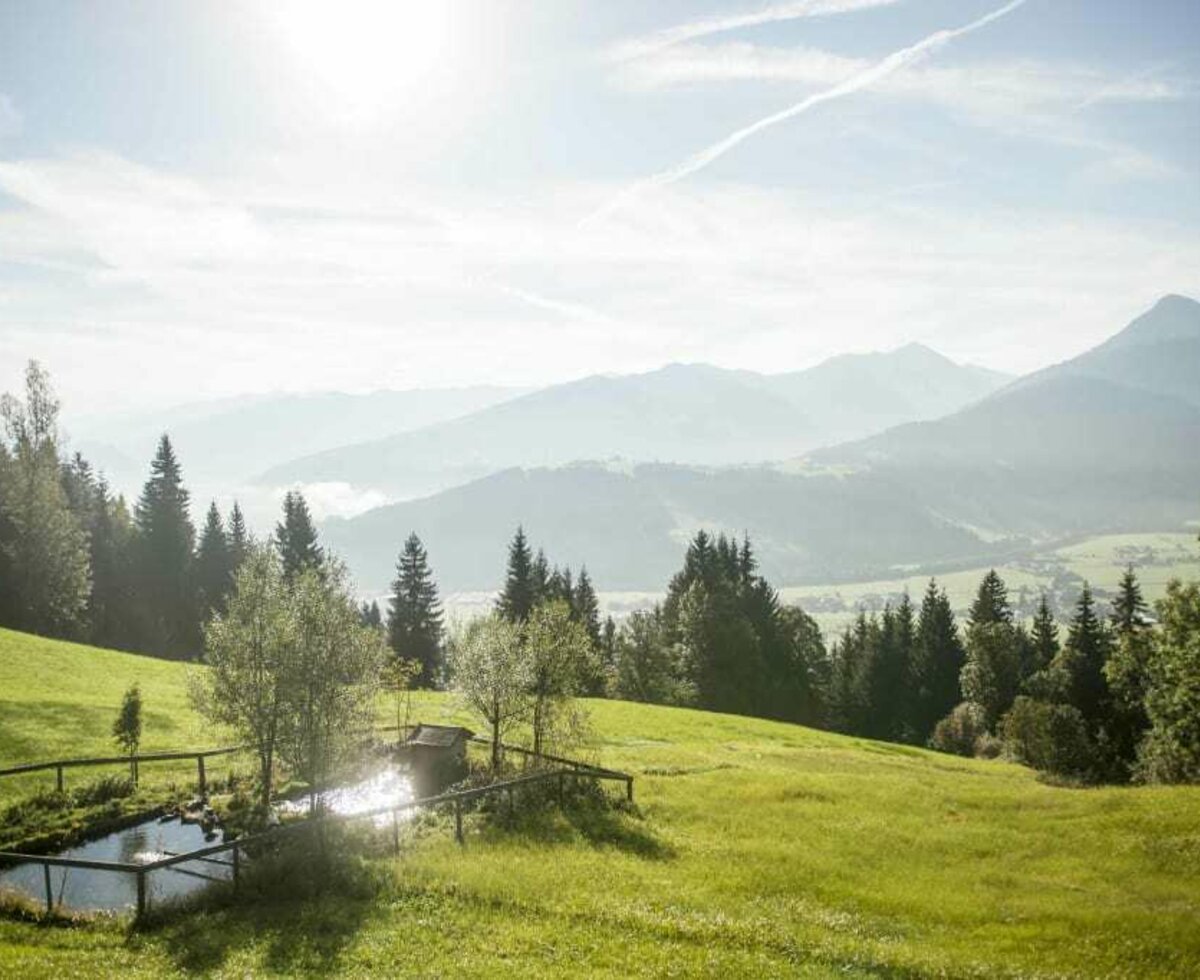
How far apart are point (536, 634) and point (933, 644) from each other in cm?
8917

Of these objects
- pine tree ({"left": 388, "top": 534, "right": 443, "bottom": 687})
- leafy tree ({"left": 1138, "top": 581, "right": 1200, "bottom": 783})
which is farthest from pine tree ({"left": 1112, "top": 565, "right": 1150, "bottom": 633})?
pine tree ({"left": 388, "top": 534, "right": 443, "bottom": 687})

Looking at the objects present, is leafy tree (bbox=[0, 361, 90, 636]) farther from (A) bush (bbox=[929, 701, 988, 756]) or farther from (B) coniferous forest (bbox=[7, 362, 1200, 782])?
(A) bush (bbox=[929, 701, 988, 756])

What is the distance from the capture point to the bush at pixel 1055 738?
75.7 meters

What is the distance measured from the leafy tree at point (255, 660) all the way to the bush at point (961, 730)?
85.6 m

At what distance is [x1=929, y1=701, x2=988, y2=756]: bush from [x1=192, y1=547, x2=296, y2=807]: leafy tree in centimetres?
8558

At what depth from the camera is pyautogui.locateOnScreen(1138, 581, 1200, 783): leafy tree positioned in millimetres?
45250

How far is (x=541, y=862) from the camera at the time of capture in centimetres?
2895

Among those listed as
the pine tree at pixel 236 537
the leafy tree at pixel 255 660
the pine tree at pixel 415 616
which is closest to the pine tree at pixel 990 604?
the pine tree at pixel 415 616

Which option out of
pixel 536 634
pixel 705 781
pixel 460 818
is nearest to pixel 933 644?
pixel 705 781

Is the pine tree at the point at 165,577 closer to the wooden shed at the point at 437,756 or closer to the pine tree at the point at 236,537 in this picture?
the pine tree at the point at 236,537

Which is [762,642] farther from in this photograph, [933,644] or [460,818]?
[460,818]

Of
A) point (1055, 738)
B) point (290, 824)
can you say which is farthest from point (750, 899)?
point (1055, 738)

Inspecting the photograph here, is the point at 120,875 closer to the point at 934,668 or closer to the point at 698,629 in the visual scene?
the point at 698,629

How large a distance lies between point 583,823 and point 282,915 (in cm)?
1408
